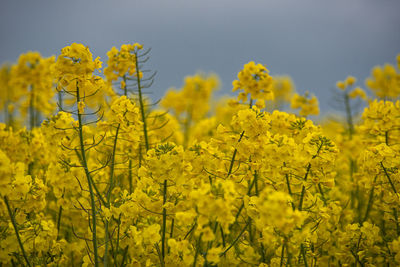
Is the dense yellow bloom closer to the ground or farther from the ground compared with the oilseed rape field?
farther from the ground

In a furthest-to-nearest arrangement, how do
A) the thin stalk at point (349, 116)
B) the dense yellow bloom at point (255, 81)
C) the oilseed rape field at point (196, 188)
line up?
1. the thin stalk at point (349, 116)
2. the dense yellow bloom at point (255, 81)
3. the oilseed rape field at point (196, 188)

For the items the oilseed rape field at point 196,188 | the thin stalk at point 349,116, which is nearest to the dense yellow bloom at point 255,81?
the oilseed rape field at point 196,188

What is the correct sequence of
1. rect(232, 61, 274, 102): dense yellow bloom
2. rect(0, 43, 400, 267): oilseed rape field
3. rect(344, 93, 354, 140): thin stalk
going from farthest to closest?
rect(344, 93, 354, 140): thin stalk, rect(232, 61, 274, 102): dense yellow bloom, rect(0, 43, 400, 267): oilseed rape field

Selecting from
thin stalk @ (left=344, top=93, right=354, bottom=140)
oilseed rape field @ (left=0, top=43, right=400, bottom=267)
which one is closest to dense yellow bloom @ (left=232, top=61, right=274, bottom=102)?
oilseed rape field @ (left=0, top=43, right=400, bottom=267)

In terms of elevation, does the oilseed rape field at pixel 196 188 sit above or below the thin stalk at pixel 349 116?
below

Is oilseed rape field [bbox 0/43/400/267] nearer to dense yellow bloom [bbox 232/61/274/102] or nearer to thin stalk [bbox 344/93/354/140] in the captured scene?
dense yellow bloom [bbox 232/61/274/102]

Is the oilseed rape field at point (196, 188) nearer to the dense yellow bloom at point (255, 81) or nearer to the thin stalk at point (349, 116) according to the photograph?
the dense yellow bloom at point (255, 81)

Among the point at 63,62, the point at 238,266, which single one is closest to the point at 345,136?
the point at 238,266

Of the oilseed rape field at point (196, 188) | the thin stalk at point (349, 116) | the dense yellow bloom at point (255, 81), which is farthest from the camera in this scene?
the thin stalk at point (349, 116)

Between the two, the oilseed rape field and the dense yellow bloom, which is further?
the dense yellow bloom

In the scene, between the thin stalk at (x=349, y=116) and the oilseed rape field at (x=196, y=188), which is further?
the thin stalk at (x=349, y=116)

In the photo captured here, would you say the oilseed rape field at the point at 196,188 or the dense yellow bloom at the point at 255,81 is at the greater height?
the dense yellow bloom at the point at 255,81

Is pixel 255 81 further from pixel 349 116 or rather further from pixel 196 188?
pixel 349 116

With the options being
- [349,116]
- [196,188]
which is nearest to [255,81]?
[196,188]
